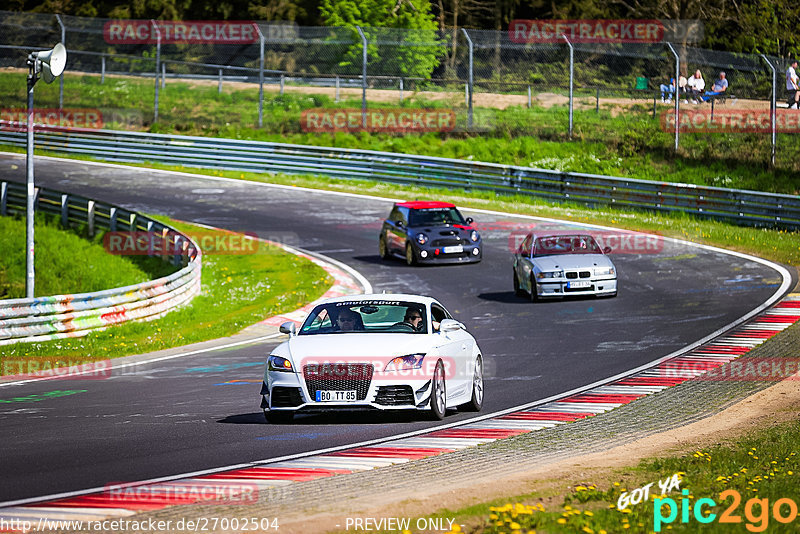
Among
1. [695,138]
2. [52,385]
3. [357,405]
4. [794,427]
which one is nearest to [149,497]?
[357,405]

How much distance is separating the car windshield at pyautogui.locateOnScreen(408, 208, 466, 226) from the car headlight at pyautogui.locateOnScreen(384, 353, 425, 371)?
15.6m

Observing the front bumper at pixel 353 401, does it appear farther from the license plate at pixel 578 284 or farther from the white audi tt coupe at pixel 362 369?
the license plate at pixel 578 284

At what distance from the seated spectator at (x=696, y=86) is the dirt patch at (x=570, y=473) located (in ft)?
83.5

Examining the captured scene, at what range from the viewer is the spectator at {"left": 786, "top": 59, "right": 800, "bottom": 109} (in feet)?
114

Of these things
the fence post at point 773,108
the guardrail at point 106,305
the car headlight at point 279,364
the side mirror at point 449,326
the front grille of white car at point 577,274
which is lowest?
the guardrail at point 106,305

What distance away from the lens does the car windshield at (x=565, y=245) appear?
23031 millimetres

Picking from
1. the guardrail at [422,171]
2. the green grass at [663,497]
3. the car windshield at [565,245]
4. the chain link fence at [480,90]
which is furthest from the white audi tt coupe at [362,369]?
the chain link fence at [480,90]

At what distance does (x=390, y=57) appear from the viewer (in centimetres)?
4250

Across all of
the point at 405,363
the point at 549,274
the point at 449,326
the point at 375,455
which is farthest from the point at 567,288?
the point at 375,455

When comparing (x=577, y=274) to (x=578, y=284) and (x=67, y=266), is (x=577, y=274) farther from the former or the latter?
(x=67, y=266)

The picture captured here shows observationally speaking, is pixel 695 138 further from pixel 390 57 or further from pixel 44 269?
pixel 44 269

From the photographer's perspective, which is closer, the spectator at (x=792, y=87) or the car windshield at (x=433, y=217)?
the car windshield at (x=433, y=217)

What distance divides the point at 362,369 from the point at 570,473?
2.94 metres

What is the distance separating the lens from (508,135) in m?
42.2
